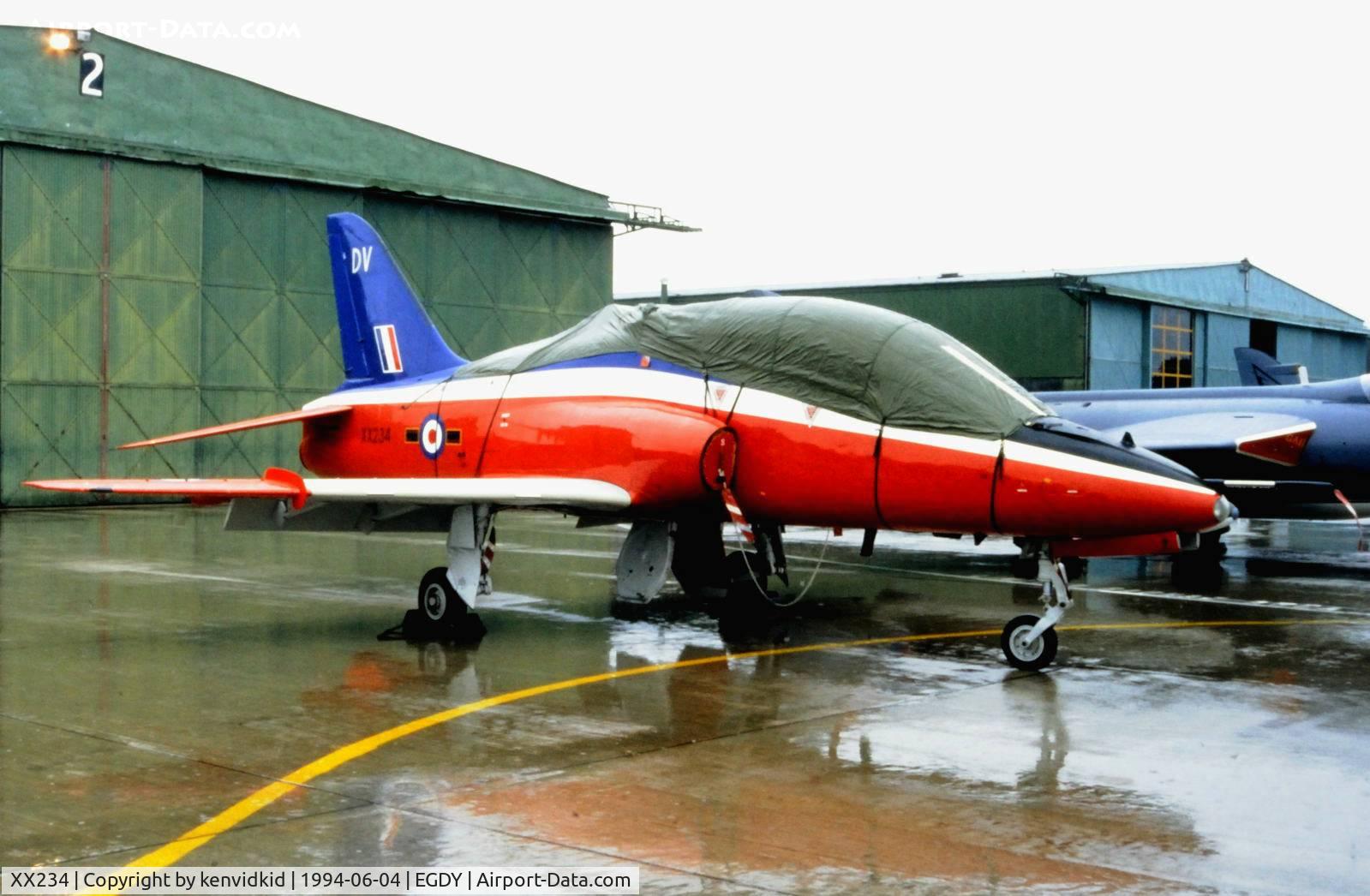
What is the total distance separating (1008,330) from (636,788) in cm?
3731

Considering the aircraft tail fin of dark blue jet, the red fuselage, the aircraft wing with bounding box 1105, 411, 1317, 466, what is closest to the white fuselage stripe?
the red fuselage

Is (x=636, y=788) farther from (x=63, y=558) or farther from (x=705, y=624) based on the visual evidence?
(x=63, y=558)

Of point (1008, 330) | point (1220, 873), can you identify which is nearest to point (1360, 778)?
point (1220, 873)

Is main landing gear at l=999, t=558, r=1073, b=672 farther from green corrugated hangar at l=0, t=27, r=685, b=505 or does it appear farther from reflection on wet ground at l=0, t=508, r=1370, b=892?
green corrugated hangar at l=0, t=27, r=685, b=505

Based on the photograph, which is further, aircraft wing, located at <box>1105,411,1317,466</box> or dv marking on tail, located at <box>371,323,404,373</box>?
aircraft wing, located at <box>1105,411,1317,466</box>

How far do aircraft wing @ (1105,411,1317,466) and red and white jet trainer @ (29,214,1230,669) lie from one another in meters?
8.56

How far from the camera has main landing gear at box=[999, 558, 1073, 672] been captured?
34.0 feet

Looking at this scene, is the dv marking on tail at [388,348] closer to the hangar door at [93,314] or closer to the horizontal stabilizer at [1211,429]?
the horizontal stabilizer at [1211,429]

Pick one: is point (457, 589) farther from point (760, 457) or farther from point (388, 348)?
point (388, 348)

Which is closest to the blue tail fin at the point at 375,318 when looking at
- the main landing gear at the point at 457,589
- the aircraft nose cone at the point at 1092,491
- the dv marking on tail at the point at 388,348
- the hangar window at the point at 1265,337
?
the dv marking on tail at the point at 388,348

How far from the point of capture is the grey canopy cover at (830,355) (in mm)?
10758

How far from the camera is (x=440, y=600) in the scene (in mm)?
12070

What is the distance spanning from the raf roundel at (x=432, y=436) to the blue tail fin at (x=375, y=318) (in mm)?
1269

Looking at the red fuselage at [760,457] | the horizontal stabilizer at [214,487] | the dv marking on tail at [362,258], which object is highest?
the dv marking on tail at [362,258]
